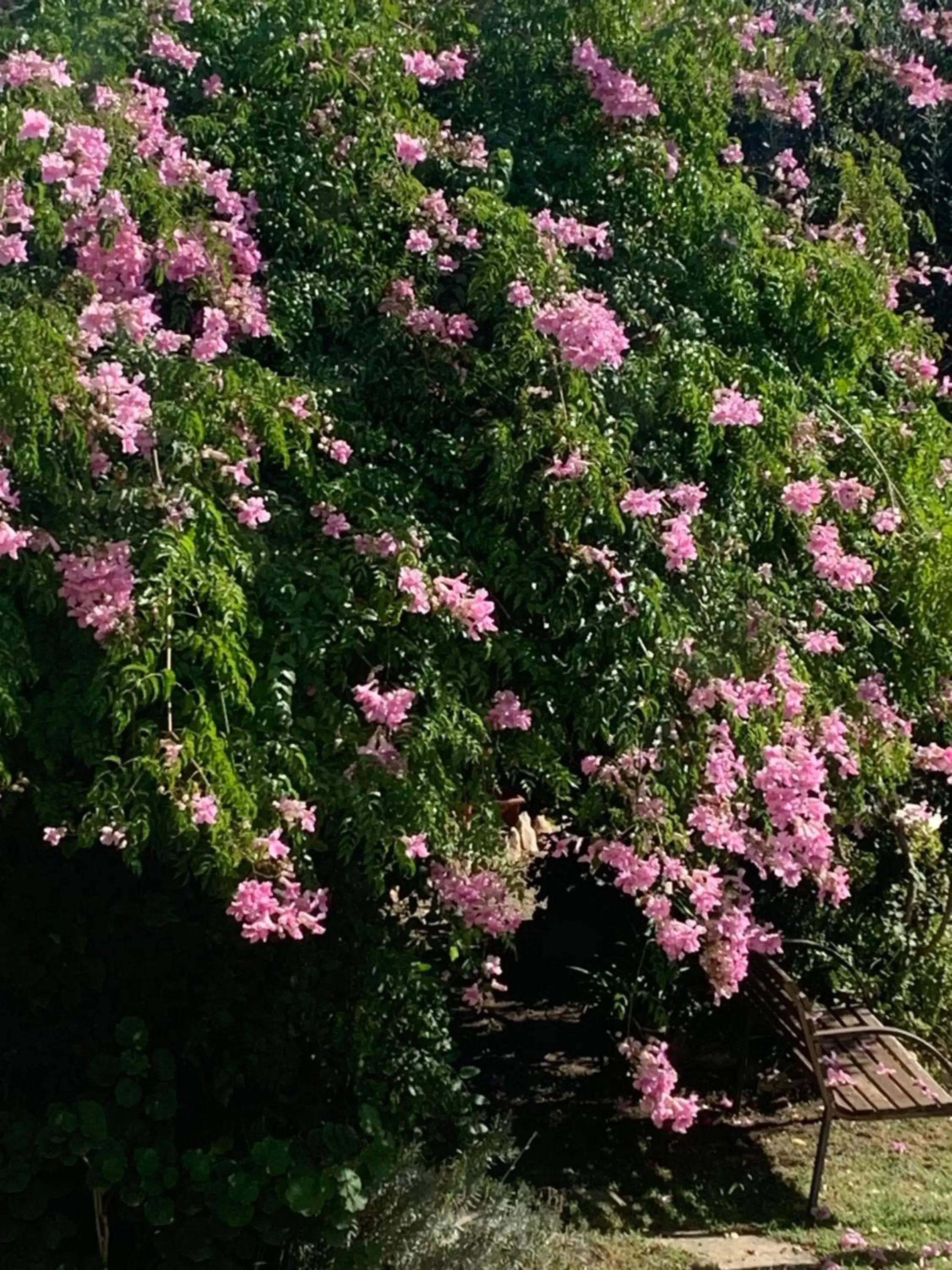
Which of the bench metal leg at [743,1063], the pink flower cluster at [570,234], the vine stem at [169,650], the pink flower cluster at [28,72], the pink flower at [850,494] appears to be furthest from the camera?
the bench metal leg at [743,1063]

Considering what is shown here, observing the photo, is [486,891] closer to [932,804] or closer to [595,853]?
[595,853]

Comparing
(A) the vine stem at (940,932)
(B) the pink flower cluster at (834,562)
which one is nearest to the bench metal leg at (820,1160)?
(A) the vine stem at (940,932)

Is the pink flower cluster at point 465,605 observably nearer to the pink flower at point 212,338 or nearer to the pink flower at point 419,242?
the pink flower at point 212,338

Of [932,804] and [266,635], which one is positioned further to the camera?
[932,804]

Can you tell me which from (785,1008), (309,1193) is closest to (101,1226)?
(309,1193)

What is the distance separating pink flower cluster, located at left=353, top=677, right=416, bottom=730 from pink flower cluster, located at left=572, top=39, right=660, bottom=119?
1909 mm

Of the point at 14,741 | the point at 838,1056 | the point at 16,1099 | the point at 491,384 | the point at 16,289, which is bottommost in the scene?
the point at 838,1056

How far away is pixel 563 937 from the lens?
559 centimetres

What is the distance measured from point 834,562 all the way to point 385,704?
1.37 metres

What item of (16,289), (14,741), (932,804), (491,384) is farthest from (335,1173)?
(932,804)

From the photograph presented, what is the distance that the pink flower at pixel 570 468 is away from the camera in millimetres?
3543

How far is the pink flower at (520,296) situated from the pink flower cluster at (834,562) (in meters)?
0.99

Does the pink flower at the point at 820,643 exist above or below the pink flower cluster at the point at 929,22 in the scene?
below

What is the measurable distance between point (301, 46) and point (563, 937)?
322 centimetres
